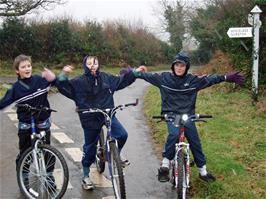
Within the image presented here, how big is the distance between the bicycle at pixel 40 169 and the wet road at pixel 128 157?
0.31 m

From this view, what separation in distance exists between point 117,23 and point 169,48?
6.68 meters

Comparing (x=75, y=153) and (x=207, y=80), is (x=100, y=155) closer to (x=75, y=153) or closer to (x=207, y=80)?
(x=75, y=153)

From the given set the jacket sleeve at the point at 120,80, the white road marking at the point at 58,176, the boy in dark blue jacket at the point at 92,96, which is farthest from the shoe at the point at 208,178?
the white road marking at the point at 58,176

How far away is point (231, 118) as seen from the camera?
10938mm

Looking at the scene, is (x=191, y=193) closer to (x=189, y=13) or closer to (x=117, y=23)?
(x=117, y=23)

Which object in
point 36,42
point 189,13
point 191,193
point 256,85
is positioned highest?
point 189,13

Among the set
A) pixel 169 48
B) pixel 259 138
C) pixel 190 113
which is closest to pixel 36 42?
pixel 169 48

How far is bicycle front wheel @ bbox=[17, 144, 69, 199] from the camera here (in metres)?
5.59

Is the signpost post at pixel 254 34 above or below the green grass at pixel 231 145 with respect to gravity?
above

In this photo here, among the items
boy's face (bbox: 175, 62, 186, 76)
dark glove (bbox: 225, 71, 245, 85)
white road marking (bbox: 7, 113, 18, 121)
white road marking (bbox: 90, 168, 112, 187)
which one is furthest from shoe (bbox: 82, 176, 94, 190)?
white road marking (bbox: 7, 113, 18, 121)

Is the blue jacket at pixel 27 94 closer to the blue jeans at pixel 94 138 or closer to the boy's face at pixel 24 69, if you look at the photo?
the boy's face at pixel 24 69

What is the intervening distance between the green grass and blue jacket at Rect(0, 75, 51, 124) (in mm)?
2462

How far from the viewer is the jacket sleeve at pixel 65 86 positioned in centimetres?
595

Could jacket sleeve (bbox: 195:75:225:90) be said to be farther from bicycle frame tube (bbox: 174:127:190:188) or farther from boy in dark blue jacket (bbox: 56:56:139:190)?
boy in dark blue jacket (bbox: 56:56:139:190)
